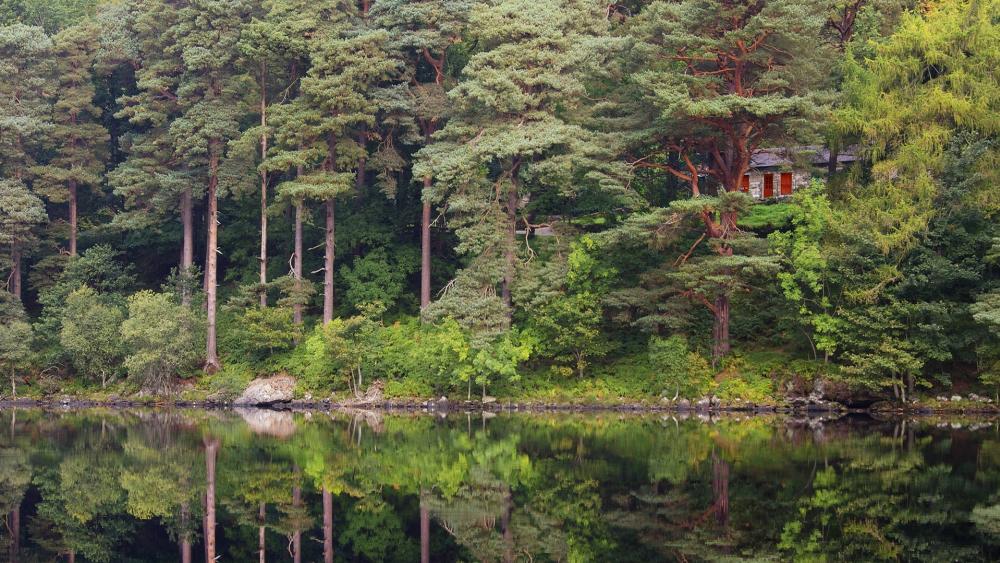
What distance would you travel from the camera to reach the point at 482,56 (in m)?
38.6

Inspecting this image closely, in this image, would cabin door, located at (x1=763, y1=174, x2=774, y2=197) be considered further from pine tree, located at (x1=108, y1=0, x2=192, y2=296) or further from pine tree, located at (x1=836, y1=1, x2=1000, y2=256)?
pine tree, located at (x1=108, y1=0, x2=192, y2=296)

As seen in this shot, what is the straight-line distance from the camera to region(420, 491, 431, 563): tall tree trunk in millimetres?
15570

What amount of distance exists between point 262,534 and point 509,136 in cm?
2261

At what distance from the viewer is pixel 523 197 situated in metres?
40.9

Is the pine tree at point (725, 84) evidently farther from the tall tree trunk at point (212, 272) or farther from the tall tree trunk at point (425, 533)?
the tall tree trunk at point (425, 533)

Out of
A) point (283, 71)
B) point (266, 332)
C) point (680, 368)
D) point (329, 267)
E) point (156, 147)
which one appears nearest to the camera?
point (680, 368)

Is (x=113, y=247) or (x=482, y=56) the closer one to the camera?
(x=482, y=56)

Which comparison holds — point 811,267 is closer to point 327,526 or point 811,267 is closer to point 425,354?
point 425,354

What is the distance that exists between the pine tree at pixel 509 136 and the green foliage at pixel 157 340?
33.2ft

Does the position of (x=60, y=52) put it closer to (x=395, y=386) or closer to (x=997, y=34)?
(x=395, y=386)

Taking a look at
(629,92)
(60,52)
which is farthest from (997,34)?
(60,52)

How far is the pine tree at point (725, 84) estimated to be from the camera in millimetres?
34531

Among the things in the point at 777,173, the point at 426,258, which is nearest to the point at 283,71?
the point at 426,258

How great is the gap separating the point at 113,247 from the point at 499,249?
800 inches
